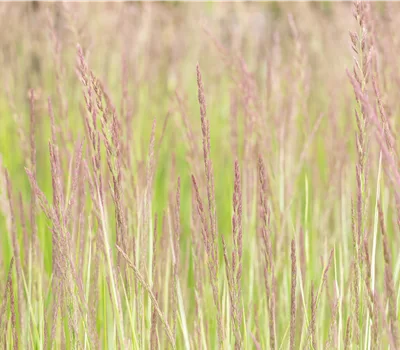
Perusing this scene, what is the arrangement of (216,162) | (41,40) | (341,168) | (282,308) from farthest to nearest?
1. (41,40)
2. (216,162)
3. (341,168)
4. (282,308)

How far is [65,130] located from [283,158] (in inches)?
24.2

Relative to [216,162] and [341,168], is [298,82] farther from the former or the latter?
[216,162]

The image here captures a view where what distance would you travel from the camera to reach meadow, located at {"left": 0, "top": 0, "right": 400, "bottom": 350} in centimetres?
90

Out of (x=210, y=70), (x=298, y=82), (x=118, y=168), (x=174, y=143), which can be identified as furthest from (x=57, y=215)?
(x=210, y=70)

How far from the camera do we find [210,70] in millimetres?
3592

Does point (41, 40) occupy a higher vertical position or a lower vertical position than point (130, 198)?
higher

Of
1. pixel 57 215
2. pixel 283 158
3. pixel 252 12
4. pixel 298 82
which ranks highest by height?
pixel 252 12

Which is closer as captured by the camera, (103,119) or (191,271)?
(103,119)

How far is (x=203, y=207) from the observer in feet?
2.96

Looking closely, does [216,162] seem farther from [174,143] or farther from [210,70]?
[210,70]

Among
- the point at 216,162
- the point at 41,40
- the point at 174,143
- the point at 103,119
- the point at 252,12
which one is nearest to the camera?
the point at 103,119

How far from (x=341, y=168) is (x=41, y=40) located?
302 centimetres

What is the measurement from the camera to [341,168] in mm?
1795

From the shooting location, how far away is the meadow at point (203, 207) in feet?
2.94
